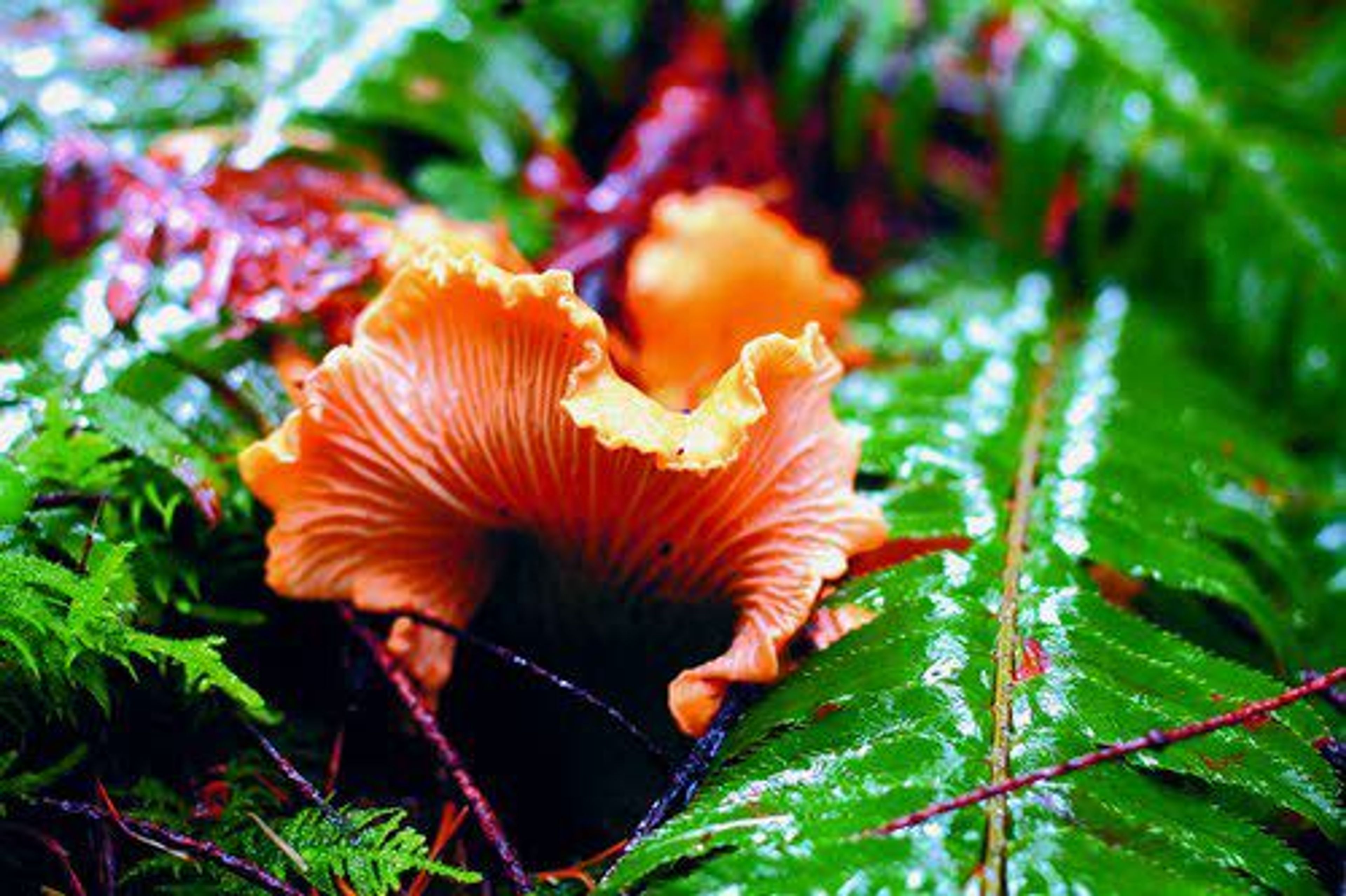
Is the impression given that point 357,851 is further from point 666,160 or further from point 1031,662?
Answer: point 666,160

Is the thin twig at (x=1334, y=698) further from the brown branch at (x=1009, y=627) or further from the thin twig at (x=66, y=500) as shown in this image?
the thin twig at (x=66, y=500)

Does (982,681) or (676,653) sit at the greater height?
(982,681)

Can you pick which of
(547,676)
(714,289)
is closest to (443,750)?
(547,676)

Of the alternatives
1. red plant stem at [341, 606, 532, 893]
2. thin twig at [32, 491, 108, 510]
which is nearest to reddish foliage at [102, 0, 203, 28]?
thin twig at [32, 491, 108, 510]

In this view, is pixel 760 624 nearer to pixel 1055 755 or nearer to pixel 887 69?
pixel 1055 755

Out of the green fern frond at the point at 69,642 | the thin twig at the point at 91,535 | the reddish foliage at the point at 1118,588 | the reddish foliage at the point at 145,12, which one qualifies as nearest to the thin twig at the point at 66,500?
the thin twig at the point at 91,535

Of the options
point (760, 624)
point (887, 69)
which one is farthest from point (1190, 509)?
point (887, 69)
